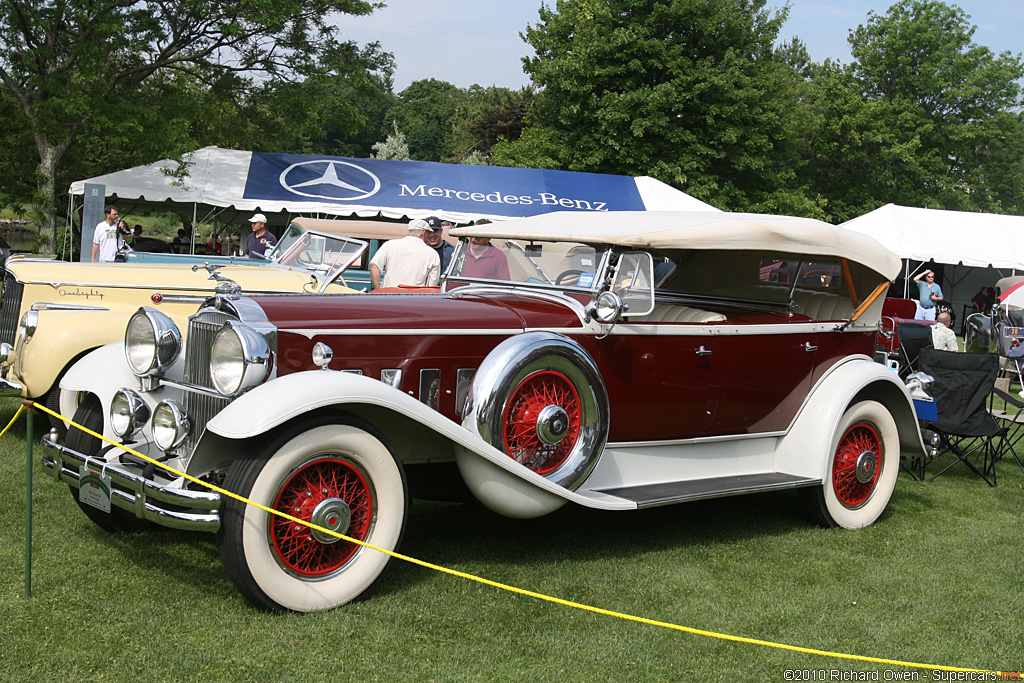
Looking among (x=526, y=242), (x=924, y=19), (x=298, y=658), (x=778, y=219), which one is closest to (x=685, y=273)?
(x=778, y=219)

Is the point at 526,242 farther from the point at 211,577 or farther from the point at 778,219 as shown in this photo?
the point at 211,577

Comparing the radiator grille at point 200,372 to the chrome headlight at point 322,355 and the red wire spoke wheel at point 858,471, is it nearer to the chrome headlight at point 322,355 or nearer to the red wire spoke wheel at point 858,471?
the chrome headlight at point 322,355

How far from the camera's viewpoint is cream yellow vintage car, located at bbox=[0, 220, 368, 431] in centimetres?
636

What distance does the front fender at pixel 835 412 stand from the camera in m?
5.32

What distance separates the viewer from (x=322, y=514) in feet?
11.9

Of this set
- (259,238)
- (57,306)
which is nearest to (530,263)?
(57,306)

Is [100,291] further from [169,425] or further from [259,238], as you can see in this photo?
[259,238]

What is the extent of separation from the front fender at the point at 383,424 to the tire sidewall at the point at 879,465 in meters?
1.74

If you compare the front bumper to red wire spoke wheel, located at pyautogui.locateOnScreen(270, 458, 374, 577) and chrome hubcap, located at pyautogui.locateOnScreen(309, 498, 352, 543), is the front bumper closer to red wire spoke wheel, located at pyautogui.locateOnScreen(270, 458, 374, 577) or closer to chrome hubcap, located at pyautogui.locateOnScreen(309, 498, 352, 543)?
red wire spoke wheel, located at pyautogui.locateOnScreen(270, 458, 374, 577)

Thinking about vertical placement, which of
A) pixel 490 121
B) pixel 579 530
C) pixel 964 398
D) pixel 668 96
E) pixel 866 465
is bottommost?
pixel 579 530

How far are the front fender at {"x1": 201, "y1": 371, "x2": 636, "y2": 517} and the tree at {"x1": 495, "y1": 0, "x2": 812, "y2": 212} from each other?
22.9 m

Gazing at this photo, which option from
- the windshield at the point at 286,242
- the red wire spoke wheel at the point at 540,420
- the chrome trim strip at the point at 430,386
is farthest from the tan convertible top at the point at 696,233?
the windshield at the point at 286,242

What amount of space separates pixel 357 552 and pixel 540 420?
3.63 ft

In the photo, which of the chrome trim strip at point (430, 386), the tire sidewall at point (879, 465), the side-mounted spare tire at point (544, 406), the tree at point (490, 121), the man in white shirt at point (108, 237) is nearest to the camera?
the side-mounted spare tire at point (544, 406)
